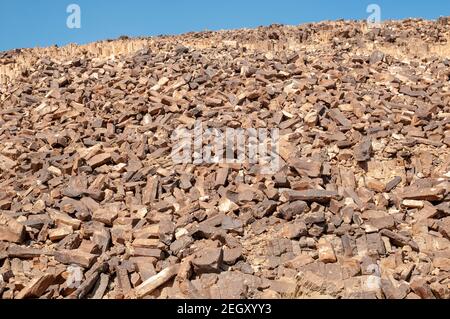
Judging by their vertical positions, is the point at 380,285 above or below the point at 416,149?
below

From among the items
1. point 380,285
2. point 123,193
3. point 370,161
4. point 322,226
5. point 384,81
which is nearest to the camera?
point 380,285

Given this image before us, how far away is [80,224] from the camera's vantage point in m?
5.21

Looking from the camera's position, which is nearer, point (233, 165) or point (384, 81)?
point (233, 165)

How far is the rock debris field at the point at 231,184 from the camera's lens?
14.0 ft

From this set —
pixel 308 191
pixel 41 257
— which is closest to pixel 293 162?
pixel 308 191

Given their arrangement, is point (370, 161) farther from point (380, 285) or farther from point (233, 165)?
point (380, 285)

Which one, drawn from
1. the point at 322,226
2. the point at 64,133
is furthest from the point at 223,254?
the point at 64,133

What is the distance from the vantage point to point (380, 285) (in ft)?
13.2

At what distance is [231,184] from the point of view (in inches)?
228

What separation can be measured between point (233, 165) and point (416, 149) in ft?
9.50

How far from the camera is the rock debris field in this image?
4270 millimetres
